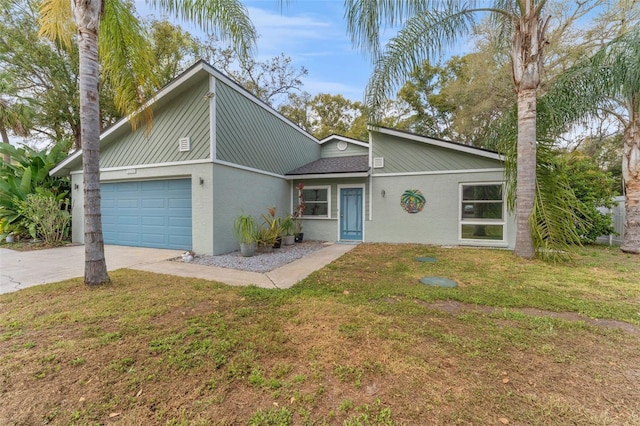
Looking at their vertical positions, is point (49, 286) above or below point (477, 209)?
below

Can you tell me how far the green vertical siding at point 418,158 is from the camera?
8.57m

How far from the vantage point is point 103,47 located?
18.7 feet

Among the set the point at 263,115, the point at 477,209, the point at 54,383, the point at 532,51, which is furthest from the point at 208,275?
the point at 532,51

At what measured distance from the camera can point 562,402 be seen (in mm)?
Result: 1909

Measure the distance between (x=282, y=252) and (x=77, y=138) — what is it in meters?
16.4

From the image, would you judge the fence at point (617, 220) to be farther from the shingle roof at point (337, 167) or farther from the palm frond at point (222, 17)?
the palm frond at point (222, 17)

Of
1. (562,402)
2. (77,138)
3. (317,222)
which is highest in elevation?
(77,138)

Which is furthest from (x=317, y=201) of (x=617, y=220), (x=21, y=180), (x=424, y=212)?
(x=21, y=180)

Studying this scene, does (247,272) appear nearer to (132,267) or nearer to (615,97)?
(132,267)

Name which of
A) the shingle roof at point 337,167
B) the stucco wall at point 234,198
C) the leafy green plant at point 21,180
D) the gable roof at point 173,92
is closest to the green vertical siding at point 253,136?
the gable roof at point 173,92

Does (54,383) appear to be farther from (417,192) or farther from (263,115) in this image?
(417,192)

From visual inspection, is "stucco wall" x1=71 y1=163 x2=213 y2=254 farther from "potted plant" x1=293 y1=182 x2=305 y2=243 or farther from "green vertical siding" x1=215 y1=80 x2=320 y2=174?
"potted plant" x1=293 y1=182 x2=305 y2=243

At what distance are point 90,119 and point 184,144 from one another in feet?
11.0

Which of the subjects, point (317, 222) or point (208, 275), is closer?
point (208, 275)
